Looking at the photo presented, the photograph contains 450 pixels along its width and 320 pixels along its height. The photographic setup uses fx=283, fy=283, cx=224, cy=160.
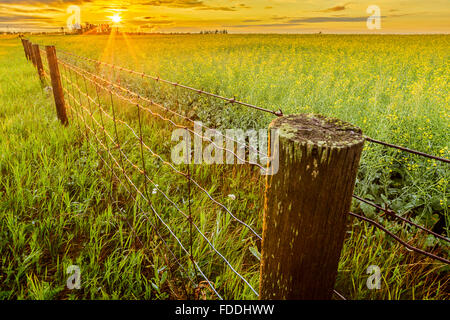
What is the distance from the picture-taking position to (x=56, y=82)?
4023 mm

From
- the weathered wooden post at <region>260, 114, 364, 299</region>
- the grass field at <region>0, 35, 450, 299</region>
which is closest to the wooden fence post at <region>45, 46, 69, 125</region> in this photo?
the grass field at <region>0, 35, 450, 299</region>

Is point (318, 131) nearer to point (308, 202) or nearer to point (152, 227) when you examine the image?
point (308, 202)

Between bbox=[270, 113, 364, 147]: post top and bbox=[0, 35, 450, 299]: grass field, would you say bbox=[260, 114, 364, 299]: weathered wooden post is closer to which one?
bbox=[270, 113, 364, 147]: post top

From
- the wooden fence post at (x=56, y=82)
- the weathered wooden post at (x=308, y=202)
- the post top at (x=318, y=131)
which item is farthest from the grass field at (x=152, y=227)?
the post top at (x=318, y=131)

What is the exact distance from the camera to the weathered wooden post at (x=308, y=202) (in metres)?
0.77

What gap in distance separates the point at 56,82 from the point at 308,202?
4326 mm

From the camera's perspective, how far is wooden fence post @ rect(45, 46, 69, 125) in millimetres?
3918

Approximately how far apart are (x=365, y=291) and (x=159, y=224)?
1.51 meters

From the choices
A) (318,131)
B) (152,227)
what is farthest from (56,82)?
(318,131)

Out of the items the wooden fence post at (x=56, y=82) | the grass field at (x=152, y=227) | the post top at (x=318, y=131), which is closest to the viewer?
the post top at (x=318, y=131)

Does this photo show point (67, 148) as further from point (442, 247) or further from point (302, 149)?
point (442, 247)

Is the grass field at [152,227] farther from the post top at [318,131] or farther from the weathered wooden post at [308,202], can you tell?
the post top at [318,131]

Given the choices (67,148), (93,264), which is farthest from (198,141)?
(93,264)

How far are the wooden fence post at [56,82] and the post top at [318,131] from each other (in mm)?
4079
